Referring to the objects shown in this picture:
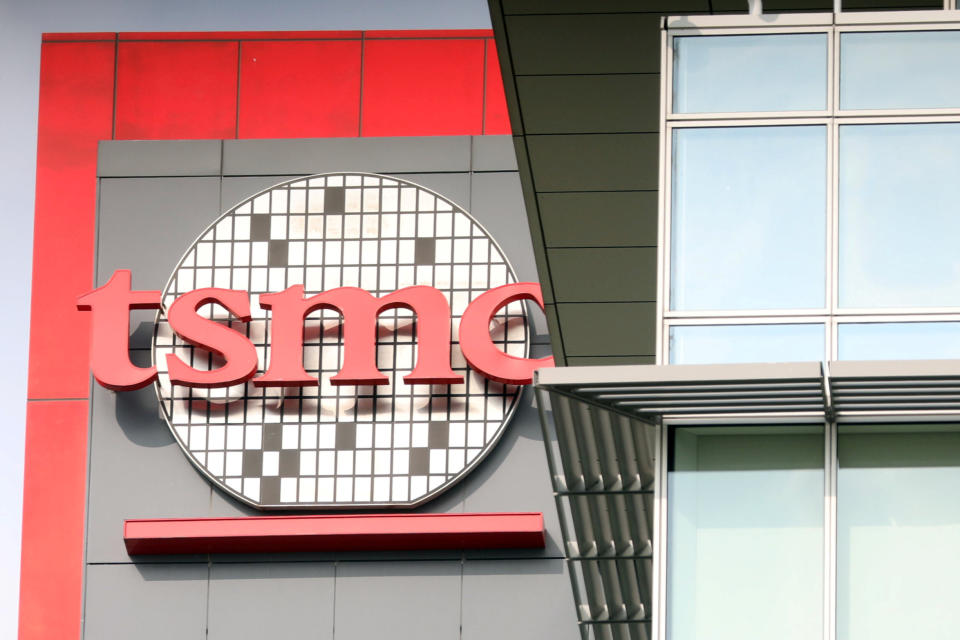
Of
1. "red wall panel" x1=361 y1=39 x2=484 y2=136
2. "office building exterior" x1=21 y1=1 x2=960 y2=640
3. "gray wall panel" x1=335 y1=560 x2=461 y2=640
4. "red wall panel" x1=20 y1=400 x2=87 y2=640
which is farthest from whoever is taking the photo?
"red wall panel" x1=361 y1=39 x2=484 y2=136

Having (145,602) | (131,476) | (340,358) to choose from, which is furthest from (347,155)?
(145,602)

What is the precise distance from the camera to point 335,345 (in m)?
21.5

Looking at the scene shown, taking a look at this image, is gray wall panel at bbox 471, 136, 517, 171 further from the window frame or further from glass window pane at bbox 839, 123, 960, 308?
glass window pane at bbox 839, 123, 960, 308

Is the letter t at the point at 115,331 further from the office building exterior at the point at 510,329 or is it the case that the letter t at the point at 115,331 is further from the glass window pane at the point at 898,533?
the glass window pane at the point at 898,533

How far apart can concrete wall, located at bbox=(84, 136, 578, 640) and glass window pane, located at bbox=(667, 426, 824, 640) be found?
8663 millimetres

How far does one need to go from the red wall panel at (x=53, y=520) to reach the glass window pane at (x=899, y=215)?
12697mm

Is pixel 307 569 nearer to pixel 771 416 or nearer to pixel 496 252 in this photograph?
pixel 496 252

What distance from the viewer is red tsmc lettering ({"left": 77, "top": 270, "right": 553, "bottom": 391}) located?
21031 millimetres

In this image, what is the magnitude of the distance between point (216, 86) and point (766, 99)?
1254 centimetres

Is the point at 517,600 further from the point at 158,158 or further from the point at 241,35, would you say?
the point at 241,35

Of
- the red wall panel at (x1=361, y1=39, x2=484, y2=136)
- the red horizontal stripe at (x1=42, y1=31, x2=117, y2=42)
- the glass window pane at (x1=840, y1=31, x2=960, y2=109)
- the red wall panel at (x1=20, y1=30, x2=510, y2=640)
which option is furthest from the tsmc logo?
the glass window pane at (x1=840, y1=31, x2=960, y2=109)

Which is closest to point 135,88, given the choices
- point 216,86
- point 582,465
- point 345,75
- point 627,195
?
point 216,86

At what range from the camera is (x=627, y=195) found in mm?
16188

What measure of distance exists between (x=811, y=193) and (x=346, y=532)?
31.3ft
